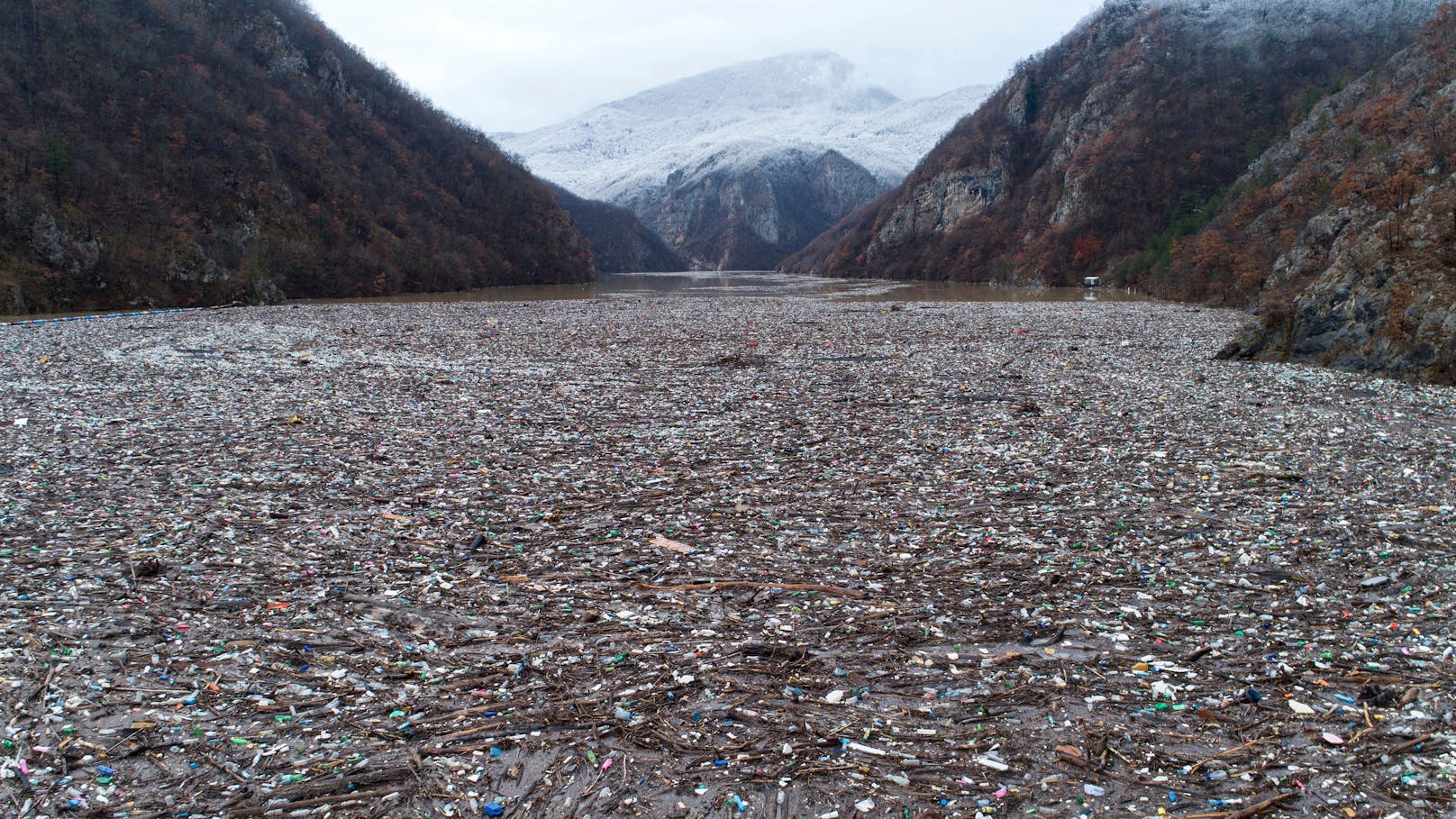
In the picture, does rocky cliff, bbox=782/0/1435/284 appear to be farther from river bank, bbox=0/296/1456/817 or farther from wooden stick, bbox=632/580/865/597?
wooden stick, bbox=632/580/865/597

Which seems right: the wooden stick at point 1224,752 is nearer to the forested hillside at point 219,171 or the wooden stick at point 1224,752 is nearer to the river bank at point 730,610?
the river bank at point 730,610

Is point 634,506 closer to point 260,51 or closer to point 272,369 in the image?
point 272,369

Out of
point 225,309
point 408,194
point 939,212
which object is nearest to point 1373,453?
point 225,309

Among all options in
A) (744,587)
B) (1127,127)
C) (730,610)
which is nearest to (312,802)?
(730,610)

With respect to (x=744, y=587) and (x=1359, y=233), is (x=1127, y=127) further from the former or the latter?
(x=744, y=587)

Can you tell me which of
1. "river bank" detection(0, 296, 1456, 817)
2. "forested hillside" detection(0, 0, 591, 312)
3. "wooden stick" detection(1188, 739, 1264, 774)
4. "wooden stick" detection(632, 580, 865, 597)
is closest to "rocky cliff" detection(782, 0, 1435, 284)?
"forested hillside" detection(0, 0, 591, 312)
